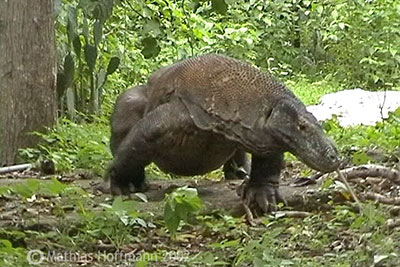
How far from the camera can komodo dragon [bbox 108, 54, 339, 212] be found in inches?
162

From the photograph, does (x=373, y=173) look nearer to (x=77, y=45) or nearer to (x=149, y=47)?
→ (x=149, y=47)

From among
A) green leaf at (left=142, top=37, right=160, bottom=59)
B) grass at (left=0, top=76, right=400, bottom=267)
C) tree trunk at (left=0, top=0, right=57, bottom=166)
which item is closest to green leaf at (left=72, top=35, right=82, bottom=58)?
tree trunk at (left=0, top=0, right=57, bottom=166)

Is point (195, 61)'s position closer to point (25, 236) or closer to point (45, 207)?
point (45, 207)

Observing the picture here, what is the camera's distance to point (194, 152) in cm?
448

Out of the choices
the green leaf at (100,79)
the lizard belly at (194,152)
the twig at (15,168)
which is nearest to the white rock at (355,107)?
the green leaf at (100,79)

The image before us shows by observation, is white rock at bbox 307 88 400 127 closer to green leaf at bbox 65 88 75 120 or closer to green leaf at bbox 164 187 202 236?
green leaf at bbox 65 88 75 120

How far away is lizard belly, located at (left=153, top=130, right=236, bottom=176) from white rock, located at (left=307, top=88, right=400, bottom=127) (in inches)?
158

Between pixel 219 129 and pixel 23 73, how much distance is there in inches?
109

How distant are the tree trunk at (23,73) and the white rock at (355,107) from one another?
116 inches

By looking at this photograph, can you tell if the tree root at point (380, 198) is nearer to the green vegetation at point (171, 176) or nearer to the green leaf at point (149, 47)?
the green vegetation at point (171, 176)

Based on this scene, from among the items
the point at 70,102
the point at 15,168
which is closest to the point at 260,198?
the point at 15,168

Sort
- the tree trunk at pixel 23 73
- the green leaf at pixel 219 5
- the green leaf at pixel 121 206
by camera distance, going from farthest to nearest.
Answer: the tree trunk at pixel 23 73
the green leaf at pixel 219 5
the green leaf at pixel 121 206

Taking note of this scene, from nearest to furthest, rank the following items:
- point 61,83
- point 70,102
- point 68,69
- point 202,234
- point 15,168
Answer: point 202,234 < point 15,168 < point 68,69 < point 61,83 < point 70,102

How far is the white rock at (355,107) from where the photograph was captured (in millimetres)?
8883
